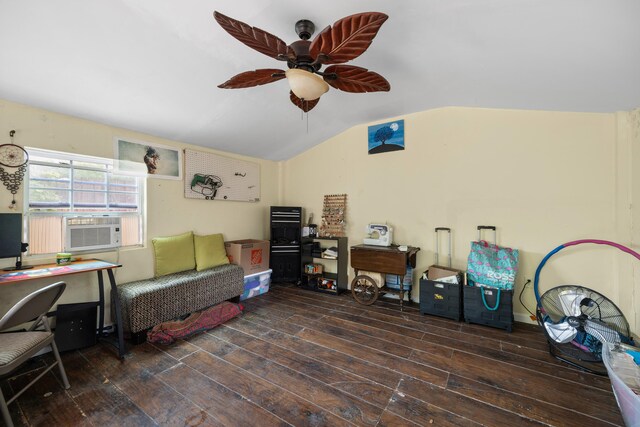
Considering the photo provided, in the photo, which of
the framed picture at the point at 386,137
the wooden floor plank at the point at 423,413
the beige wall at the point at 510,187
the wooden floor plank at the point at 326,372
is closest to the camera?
the wooden floor plank at the point at 423,413

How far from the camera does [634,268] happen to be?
2.29m

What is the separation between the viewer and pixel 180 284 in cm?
268

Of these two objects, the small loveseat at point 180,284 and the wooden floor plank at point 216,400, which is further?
the small loveseat at point 180,284

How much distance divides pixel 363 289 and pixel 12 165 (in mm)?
3829

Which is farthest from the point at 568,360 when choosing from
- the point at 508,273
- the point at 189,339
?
the point at 189,339

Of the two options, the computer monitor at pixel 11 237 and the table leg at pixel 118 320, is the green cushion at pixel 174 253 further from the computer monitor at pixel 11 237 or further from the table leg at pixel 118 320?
the computer monitor at pixel 11 237

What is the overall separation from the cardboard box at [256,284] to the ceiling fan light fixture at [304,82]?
2784mm

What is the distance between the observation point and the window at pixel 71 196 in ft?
7.39

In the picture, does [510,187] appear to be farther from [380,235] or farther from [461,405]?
[461,405]

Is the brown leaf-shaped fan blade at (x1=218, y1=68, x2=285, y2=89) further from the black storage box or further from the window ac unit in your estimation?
the black storage box

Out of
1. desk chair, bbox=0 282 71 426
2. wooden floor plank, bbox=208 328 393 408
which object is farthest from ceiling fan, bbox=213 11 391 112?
wooden floor plank, bbox=208 328 393 408

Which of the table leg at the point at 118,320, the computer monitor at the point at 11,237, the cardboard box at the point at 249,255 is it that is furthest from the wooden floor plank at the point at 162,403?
the cardboard box at the point at 249,255

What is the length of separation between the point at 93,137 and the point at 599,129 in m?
5.17

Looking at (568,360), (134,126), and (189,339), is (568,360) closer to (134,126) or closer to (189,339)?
(189,339)
